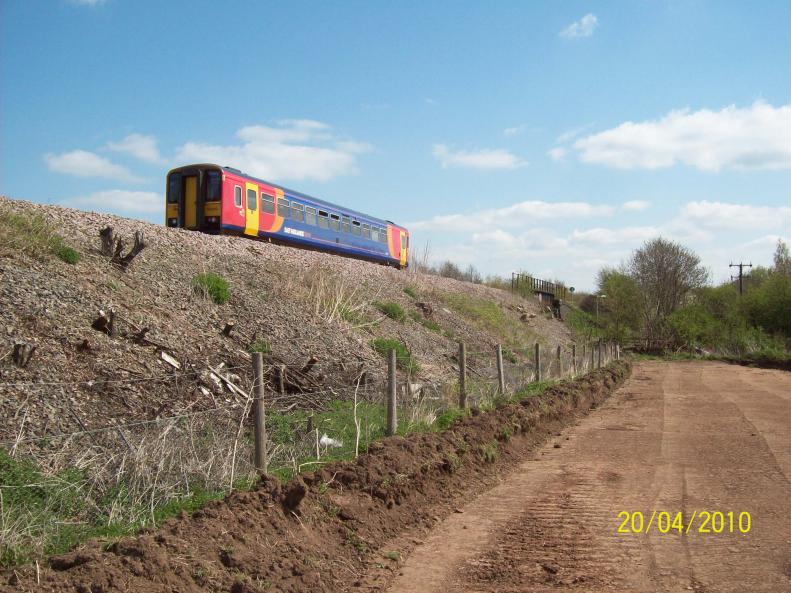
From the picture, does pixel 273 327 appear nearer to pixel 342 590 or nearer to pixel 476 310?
pixel 342 590

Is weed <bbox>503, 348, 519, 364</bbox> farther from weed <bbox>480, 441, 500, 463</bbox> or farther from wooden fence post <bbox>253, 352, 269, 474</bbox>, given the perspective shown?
wooden fence post <bbox>253, 352, 269, 474</bbox>

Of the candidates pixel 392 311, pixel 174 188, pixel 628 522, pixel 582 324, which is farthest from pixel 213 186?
pixel 582 324

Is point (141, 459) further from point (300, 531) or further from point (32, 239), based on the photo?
point (32, 239)

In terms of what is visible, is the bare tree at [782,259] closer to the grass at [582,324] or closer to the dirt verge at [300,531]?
the grass at [582,324]

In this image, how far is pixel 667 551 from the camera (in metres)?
5.94

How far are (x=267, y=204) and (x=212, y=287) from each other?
9552mm

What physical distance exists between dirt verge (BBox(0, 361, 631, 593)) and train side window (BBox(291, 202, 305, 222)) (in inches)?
643

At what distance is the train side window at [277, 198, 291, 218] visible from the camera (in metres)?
24.3

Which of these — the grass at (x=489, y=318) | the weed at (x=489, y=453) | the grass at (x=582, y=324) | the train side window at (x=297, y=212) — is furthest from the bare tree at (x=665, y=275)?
the weed at (x=489, y=453)

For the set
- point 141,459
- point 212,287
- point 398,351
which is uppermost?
→ point 212,287

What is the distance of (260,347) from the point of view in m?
12.8

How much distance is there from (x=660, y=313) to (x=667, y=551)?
49592 millimetres

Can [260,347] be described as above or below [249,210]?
below

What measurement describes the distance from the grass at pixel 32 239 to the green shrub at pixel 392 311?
33.7ft
